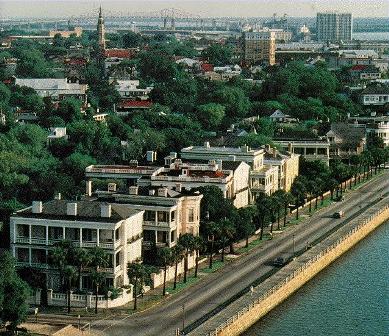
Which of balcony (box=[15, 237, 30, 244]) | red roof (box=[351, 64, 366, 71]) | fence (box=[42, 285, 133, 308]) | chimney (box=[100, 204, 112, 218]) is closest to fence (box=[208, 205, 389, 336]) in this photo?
fence (box=[42, 285, 133, 308])

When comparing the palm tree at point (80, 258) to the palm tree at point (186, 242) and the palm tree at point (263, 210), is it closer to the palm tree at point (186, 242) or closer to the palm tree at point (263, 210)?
the palm tree at point (186, 242)

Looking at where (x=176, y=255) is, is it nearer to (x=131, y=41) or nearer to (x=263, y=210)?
(x=263, y=210)

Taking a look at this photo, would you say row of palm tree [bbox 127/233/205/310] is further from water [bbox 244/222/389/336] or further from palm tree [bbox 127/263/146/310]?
water [bbox 244/222/389/336]

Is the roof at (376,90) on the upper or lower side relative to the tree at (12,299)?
lower

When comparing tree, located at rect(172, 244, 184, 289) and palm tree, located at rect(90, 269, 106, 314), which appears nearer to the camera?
palm tree, located at rect(90, 269, 106, 314)

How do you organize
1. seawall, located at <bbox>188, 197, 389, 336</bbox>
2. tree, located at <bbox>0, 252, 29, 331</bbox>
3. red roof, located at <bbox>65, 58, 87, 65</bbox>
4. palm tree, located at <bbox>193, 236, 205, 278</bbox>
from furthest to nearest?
red roof, located at <bbox>65, 58, 87, 65</bbox>
palm tree, located at <bbox>193, 236, 205, 278</bbox>
seawall, located at <bbox>188, 197, 389, 336</bbox>
tree, located at <bbox>0, 252, 29, 331</bbox>

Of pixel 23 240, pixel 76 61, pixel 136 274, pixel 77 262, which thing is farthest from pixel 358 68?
pixel 77 262

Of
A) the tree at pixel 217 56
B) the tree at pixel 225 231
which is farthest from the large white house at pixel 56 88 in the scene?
the tree at pixel 225 231
